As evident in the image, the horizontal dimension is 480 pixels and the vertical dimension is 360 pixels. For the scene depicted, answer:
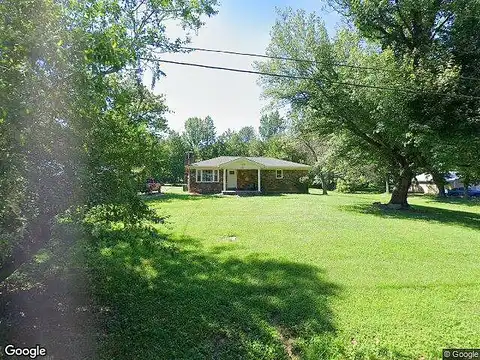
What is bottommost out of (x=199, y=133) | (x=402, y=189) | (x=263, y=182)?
(x=402, y=189)

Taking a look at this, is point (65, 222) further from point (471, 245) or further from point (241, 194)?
point (241, 194)

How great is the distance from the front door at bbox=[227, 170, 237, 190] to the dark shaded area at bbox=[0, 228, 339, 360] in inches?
856

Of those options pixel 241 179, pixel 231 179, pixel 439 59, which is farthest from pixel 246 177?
pixel 439 59

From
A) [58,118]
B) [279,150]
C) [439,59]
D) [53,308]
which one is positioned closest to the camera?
[58,118]

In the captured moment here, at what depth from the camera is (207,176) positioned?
94.1ft

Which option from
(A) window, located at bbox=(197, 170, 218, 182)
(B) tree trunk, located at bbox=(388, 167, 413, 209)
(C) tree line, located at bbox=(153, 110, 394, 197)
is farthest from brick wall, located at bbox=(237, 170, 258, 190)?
(B) tree trunk, located at bbox=(388, 167, 413, 209)

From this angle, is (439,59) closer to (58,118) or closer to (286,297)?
(286,297)

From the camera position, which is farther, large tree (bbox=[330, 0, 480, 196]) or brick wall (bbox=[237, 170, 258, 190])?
brick wall (bbox=[237, 170, 258, 190])

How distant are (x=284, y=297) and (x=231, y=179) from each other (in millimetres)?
23595

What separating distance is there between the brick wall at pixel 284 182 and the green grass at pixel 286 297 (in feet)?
64.6

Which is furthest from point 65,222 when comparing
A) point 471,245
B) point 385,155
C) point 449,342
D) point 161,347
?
point 385,155

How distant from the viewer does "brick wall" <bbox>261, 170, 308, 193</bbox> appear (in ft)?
95.2

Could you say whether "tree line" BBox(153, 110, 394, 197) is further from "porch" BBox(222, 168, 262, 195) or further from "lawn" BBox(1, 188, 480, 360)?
"lawn" BBox(1, 188, 480, 360)

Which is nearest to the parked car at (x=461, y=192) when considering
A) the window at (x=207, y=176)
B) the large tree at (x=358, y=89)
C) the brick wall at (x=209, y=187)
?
the large tree at (x=358, y=89)
